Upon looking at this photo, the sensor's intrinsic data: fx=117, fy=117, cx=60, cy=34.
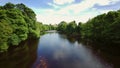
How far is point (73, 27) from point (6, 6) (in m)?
39.6

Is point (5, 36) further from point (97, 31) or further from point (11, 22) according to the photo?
point (97, 31)

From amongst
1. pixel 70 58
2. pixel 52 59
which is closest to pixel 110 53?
pixel 70 58

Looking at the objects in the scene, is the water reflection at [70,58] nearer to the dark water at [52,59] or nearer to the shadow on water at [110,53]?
the dark water at [52,59]

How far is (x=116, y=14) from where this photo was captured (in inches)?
1326

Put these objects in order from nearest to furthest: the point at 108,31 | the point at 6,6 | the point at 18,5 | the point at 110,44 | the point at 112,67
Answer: the point at 112,67 → the point at 108,31 → the point at 110,44 → the point at 6,6 → the point at 18,5

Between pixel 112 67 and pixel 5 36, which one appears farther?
pixel 5 36

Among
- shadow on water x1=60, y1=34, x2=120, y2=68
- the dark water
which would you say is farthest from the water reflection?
shadow on water x1=60, y1=34, x2=120, y2=68

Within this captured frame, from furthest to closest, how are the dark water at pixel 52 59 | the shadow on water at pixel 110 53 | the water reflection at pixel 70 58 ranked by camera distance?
the shadow on water at pixel 110 53 → the water reflection at pixel 70 58 → the dark water at pixel 52 59

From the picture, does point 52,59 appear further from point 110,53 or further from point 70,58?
point 110,53

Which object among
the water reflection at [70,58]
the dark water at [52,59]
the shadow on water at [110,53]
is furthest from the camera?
the shadow on water at [110,53]

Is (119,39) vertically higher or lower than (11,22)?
lower

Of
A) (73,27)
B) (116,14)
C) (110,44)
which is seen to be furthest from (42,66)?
(73,27)

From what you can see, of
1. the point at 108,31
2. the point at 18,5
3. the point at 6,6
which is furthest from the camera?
the point at 18,5

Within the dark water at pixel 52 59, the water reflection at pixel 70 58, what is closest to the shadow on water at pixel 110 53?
the dark water at pixel 52 59
